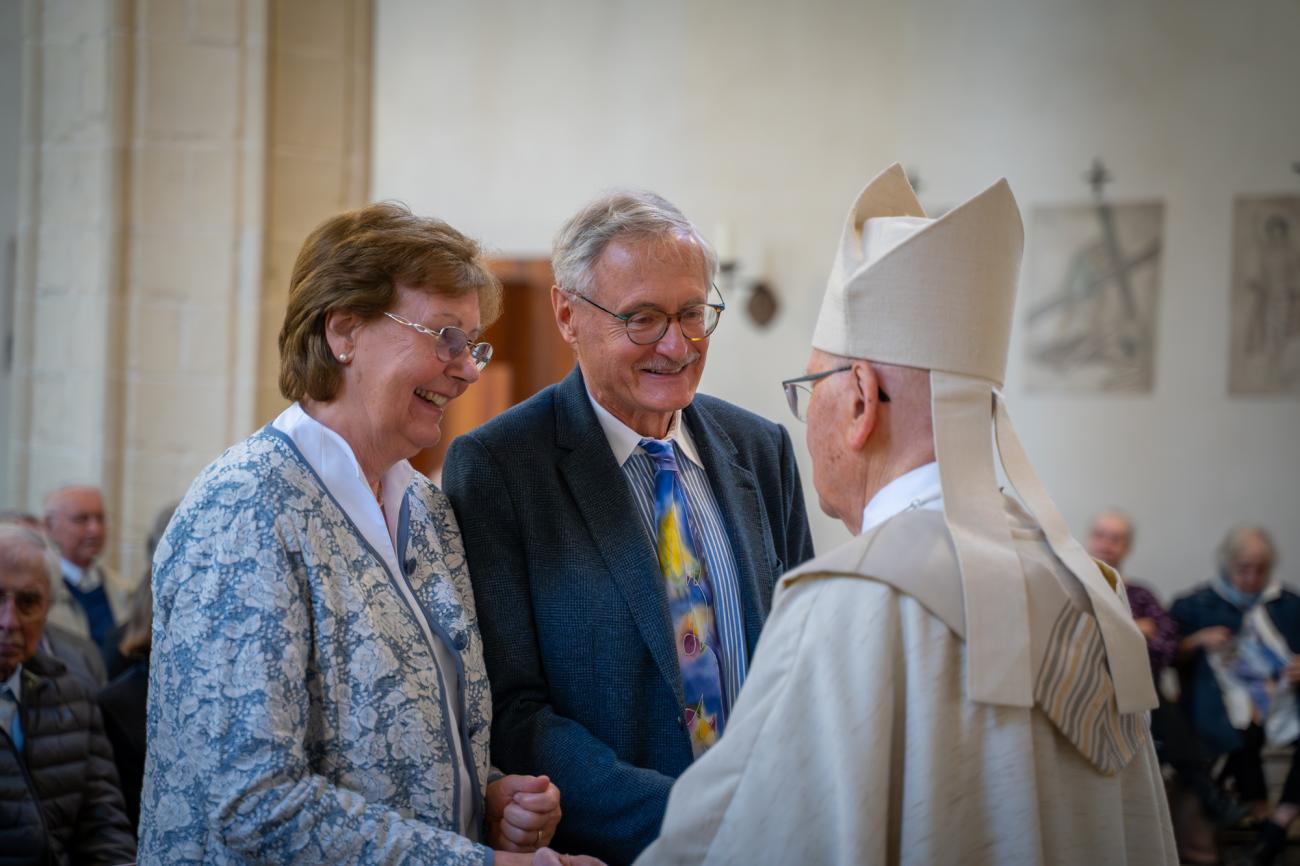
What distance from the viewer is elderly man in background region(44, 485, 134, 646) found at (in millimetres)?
4883

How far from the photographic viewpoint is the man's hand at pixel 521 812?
1815mm

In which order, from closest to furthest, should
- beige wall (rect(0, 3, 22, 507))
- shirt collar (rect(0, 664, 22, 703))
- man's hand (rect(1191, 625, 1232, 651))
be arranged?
shirt collar (rect(0, 664, 22, 703)) → man's hand (rect(1191, 625, 1232, 651)) → beige wall (rect(0, 3, 22, 507))

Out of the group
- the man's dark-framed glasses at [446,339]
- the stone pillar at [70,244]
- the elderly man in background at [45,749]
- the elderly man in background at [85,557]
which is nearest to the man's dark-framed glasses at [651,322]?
the man's dark-framed glasses at [446,339]

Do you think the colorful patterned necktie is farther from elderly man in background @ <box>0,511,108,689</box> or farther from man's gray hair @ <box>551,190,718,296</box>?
elderly man in background @ <box>0,511,108,689</box>

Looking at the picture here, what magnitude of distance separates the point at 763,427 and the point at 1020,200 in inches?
161

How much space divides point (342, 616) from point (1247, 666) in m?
4.88

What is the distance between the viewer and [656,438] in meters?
2.20

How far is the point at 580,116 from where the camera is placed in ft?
22.2

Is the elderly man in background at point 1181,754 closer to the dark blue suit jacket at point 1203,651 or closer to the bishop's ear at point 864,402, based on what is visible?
the dark blue suit jacket at point 1203,651

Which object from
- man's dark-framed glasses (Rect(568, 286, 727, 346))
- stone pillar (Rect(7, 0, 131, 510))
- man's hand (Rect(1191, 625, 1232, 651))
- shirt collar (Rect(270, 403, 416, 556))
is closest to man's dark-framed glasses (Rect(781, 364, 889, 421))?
man's dark-framed glasses (Rect(568, 286, 727, 346))

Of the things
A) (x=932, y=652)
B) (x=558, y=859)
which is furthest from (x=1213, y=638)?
(x=932, y=652)

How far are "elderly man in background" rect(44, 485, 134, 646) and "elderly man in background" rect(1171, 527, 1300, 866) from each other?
451 centimetres

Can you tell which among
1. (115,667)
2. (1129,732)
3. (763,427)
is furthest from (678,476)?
(115,667)

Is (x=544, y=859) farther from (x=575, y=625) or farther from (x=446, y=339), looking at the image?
(x=446, y=339)
